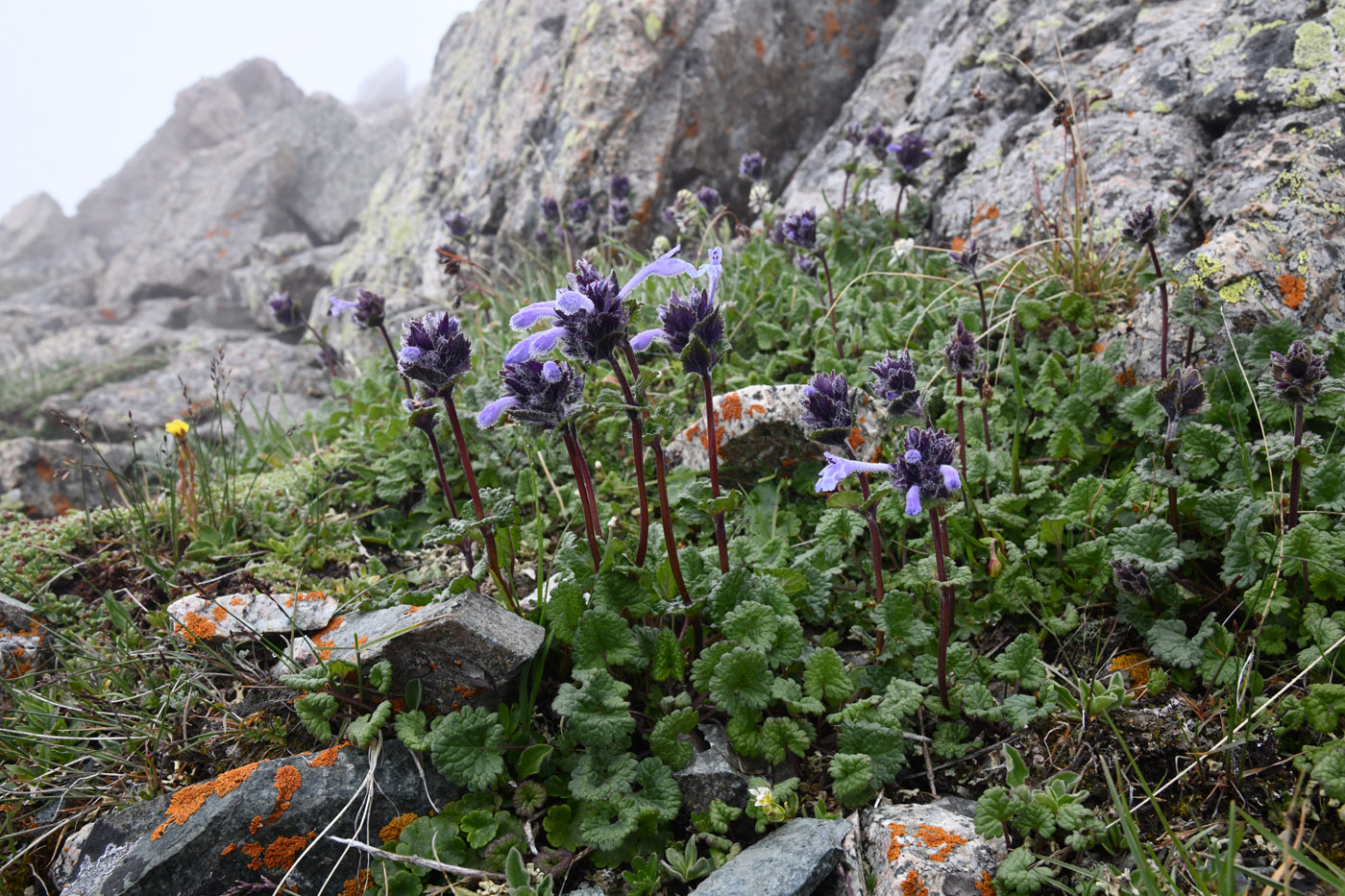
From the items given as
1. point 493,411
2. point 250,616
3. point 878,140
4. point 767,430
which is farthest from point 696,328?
point 878,140

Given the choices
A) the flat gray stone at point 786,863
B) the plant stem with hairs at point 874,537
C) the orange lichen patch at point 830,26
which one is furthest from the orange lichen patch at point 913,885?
the orange lichen patch at point 830,26

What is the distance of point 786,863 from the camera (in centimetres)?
178

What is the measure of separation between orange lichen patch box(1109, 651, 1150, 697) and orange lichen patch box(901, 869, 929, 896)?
861 mm

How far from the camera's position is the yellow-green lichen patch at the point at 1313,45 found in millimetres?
3443

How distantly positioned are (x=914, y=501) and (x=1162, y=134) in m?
3.37

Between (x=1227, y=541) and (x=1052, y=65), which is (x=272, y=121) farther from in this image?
(x=1227, y=541)

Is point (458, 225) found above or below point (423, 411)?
above

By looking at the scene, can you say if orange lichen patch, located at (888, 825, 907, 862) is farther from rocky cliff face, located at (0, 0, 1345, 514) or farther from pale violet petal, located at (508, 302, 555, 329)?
rocky cliff face, located at (0, 0, 1345, 514)

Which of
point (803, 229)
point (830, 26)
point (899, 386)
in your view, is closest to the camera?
point (899, 386)

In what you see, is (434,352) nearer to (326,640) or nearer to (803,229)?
(326,640)

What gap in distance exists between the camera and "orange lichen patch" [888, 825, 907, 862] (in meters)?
1.80

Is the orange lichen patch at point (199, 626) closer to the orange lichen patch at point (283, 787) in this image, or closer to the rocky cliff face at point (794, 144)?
the orange lichen patch at point (283, 787)

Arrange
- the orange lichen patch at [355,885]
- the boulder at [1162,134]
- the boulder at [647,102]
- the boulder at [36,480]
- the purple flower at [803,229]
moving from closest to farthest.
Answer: the orange lichen patch at [355,885]
the boulder at [1162,134]
the purple flower at [803,229]
the boulder at [36,480]
the boulder at [647,102]

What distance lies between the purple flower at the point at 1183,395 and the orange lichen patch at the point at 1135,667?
2.67 ft
